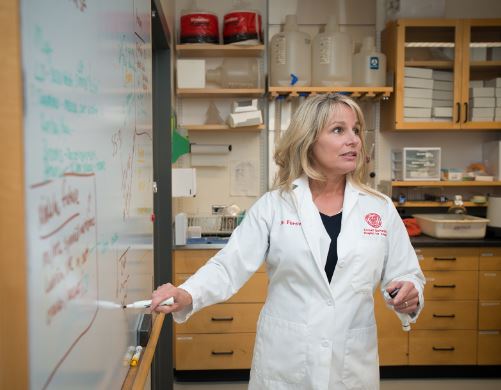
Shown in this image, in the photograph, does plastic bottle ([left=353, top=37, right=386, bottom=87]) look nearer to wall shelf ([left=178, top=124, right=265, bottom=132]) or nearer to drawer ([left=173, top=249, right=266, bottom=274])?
wall shelf ([left=178, top=124, right=265, bottom=132])

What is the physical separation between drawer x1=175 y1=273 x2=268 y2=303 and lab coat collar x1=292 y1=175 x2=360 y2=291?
1.51 m

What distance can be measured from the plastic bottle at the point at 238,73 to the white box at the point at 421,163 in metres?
1.19

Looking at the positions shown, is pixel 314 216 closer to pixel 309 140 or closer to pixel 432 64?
pixel 309 140

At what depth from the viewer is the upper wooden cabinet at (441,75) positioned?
11.0 feet

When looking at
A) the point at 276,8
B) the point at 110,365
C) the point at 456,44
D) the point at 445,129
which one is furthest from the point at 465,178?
the point at 110,365

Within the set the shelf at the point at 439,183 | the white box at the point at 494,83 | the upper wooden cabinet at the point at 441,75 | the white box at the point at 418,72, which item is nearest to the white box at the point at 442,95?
the upper wooden cabinet at the point at 441,75

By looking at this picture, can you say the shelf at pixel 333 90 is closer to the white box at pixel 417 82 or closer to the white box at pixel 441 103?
the white box at pixel 417 82

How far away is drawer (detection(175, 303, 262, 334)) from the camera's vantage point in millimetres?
3049

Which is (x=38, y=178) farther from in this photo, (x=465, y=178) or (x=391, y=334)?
(x=465, y=178)

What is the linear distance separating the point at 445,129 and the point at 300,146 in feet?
7.14

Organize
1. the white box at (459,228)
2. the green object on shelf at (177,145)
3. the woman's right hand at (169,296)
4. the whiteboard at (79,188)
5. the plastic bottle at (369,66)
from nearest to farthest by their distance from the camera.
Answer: the whiteboard at (79,188), the woman's right hand at (169,296), the green object on shelf at (177,145), the white box at (459,228), the plastic bottle at (369,66)

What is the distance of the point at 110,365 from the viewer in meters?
0.97

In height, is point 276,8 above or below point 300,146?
above

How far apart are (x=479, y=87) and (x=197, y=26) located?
2027 millimetres
